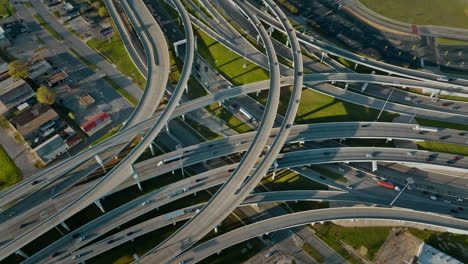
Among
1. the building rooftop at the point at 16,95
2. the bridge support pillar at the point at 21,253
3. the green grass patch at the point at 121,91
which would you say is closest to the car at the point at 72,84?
the green grass patch at the point at 121,91

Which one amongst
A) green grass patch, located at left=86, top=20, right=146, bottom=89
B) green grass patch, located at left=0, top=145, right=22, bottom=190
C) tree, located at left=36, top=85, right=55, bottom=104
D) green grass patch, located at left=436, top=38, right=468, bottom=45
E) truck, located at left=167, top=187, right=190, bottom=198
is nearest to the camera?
truck, located at left=167, top=187, right=190, bottom=198

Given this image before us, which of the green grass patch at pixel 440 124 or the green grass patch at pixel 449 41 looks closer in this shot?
the green grass patch at pixel 440 124

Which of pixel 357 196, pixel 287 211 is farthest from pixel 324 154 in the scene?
pixel 287 211

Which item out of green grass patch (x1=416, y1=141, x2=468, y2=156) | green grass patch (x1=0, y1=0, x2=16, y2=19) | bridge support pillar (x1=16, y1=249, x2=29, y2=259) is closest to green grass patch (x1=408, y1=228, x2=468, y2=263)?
green grass patch (x1=416, y1=141, x2=468, y2=156)

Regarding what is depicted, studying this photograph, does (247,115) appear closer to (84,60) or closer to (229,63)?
(229,63)

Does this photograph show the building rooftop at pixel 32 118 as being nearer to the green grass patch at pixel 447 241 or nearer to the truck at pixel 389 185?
the truck at pixel 389 185

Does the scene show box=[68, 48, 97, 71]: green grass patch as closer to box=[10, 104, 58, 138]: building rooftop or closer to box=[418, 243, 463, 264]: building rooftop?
box=[10, 104, 58, 138]: building rooftop
